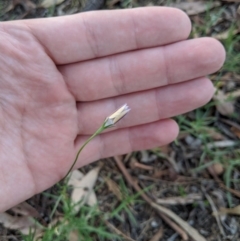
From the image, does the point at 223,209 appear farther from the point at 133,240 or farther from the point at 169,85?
the point at 169,85

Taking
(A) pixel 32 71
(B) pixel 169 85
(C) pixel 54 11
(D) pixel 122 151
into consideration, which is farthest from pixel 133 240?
(C) pixel 54 11

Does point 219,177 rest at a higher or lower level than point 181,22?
lower

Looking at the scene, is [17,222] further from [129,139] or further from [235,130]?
[235,130]

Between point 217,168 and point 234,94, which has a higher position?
point 234,94

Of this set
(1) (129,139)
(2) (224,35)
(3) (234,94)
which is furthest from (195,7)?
(1) (129,139)

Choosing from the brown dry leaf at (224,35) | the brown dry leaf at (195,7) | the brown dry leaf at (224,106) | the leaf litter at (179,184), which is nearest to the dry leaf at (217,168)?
the leaf litter at (179,184)

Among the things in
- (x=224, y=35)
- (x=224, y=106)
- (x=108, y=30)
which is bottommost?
(x=224, y=106)

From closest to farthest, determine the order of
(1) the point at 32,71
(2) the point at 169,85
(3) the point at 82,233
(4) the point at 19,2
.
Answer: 1. (1) the point at 32,71
2. (2) the point at 169,85
3. (3) the point at 82,233
4. (4) the point at 19,2
